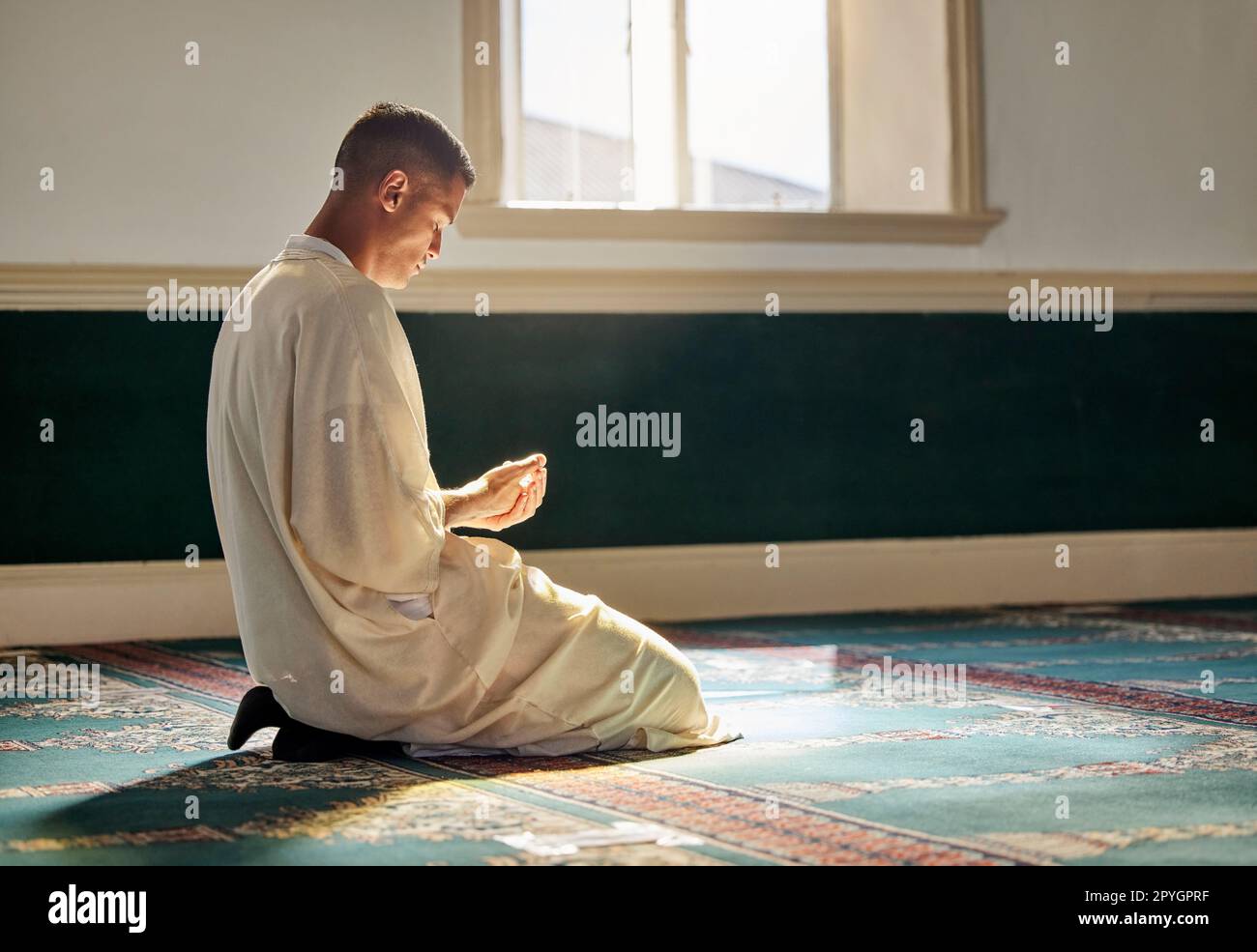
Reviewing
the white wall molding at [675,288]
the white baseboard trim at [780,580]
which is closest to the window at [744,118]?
the white wall molding at [675,288]

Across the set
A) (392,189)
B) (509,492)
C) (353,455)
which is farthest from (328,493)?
(392,189)

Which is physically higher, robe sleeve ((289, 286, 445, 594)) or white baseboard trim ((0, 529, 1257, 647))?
robe sleeve ((289, 286, 445, 594))

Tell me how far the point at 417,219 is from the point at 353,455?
0.51 m

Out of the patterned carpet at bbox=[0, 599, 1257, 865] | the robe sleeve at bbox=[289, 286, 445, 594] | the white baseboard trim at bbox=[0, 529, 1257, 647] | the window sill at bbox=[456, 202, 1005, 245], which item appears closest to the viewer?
the patterned carpet at bbox=[0, 599, 1257, 865]

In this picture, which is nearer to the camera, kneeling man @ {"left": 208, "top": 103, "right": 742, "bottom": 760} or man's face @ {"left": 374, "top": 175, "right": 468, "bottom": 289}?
kneeling man @ {"left": 208, "top": 103, "right": 742, "bottom": 760}

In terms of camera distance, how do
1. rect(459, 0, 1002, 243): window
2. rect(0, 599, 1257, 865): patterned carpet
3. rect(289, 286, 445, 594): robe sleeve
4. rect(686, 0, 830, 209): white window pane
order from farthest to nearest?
rect(686, 0, 830, 209): white window pane, rect(459, 0, 1002, 243): window, rect(289, 286, 445, 594): robe sleeve, rect(0, 599, 1257, 865): patterned carpet

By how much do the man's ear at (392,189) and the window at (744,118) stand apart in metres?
2.72

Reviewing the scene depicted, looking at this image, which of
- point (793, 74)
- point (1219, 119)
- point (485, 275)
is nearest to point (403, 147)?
point (485, 275)

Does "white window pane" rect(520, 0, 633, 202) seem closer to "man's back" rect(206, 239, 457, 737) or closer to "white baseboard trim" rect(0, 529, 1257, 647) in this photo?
"white baseboard trim" rect(0, 529, 1257, 647)

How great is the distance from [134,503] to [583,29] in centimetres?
245

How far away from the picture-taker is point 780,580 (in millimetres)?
5965

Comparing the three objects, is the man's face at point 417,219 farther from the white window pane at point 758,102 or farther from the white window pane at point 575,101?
the white window pane at point 758,102

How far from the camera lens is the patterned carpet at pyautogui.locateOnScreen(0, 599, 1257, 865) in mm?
2225

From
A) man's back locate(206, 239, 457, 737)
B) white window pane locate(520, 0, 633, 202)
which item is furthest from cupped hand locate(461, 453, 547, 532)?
white window pane locate(520, 0, 633, 202)
